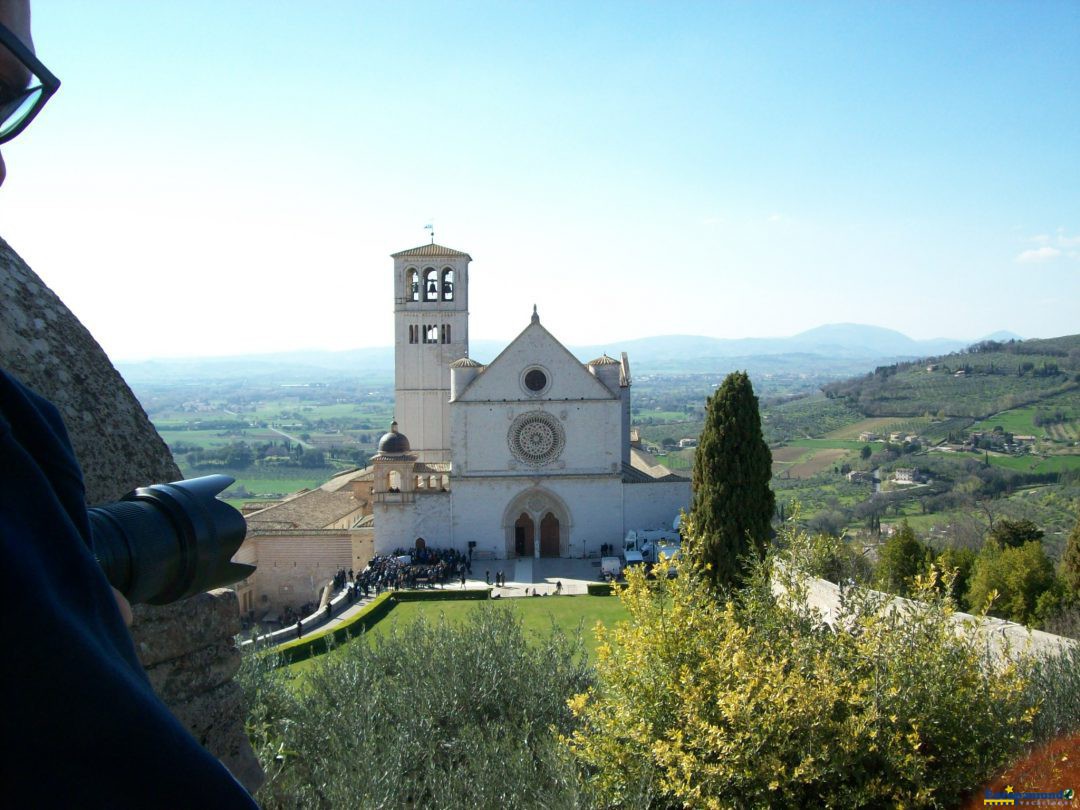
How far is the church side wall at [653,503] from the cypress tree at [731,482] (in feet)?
36.8

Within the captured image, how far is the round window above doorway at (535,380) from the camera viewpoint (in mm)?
29172

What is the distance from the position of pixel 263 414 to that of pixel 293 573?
151m

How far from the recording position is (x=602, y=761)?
727 cm

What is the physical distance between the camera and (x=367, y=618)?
70.5ft

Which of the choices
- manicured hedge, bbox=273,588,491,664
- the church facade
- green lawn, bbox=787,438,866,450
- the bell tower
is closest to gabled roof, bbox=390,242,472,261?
the bell tower

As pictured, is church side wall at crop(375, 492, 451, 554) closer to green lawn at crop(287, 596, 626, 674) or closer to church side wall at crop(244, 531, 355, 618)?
church side wall at crop(244, 531, 355, 618)

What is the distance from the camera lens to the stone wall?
287 centimetres

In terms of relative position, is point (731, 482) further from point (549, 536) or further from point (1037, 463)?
point (1037, 463)

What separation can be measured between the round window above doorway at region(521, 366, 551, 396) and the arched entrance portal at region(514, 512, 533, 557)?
437 cm

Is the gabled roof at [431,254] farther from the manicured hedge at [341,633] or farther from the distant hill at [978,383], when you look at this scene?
the distant hill at [978,383]

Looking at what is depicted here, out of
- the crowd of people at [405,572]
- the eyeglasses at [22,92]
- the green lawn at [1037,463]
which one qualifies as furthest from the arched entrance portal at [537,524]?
the green lawn at [1037,463]

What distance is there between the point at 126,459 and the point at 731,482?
1564cm

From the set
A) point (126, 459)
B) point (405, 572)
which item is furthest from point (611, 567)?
point (126, 459)

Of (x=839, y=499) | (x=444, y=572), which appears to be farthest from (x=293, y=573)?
(x=839, y=499)
